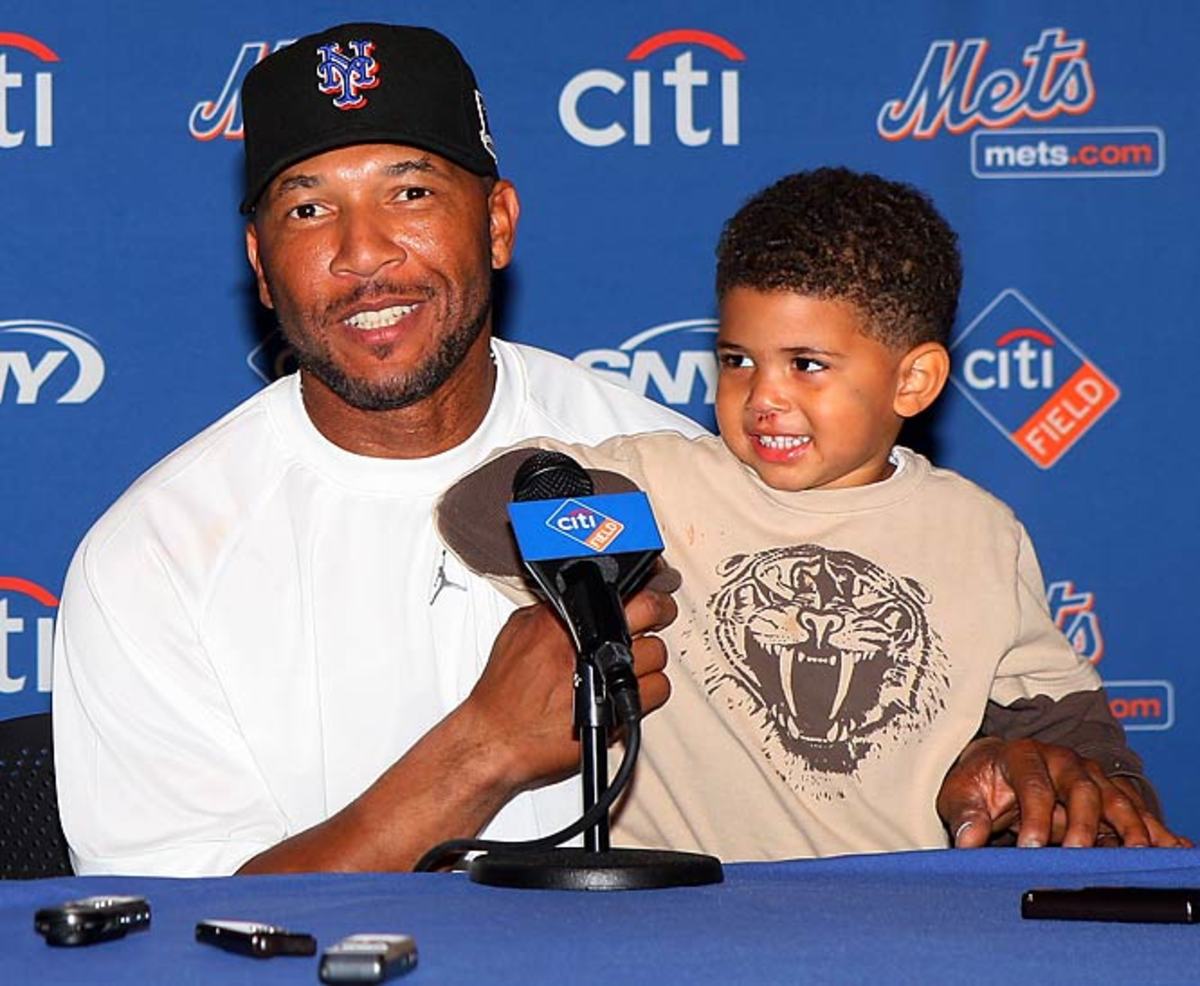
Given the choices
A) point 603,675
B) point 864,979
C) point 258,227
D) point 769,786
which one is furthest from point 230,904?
point 258,227

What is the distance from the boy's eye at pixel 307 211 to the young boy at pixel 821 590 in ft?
1.42

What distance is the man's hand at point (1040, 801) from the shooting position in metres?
1.91

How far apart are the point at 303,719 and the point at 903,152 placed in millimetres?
1579

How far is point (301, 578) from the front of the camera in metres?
2.40

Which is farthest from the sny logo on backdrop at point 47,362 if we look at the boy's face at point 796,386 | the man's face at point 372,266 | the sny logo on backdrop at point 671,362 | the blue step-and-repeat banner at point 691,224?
the boy's face at point 796,386

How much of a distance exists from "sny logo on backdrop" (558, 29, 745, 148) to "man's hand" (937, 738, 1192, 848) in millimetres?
1504

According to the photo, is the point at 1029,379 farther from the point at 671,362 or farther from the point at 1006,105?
the point at 671,362

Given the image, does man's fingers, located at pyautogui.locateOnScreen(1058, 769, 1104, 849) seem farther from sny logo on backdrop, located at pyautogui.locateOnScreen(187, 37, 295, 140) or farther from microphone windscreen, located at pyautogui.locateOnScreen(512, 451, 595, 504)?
sny logo on backdrop, located at pyautogui.locateOnScreen(187, 37, 295, 140)

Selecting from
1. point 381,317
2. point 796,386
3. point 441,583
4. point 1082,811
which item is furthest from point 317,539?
point 1082,811

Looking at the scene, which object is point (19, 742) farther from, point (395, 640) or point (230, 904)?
point (230, 904)

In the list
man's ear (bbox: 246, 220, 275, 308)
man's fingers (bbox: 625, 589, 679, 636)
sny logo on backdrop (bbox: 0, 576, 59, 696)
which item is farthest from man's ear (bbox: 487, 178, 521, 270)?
sny logo on backdrop (bbox: 0, 576, 59, 696)

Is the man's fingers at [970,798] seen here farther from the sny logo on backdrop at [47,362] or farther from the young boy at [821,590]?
the sny logo on backdrop at [47,362]

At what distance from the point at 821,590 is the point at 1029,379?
4.48 ft

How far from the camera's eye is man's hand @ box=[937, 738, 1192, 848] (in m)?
1.91
